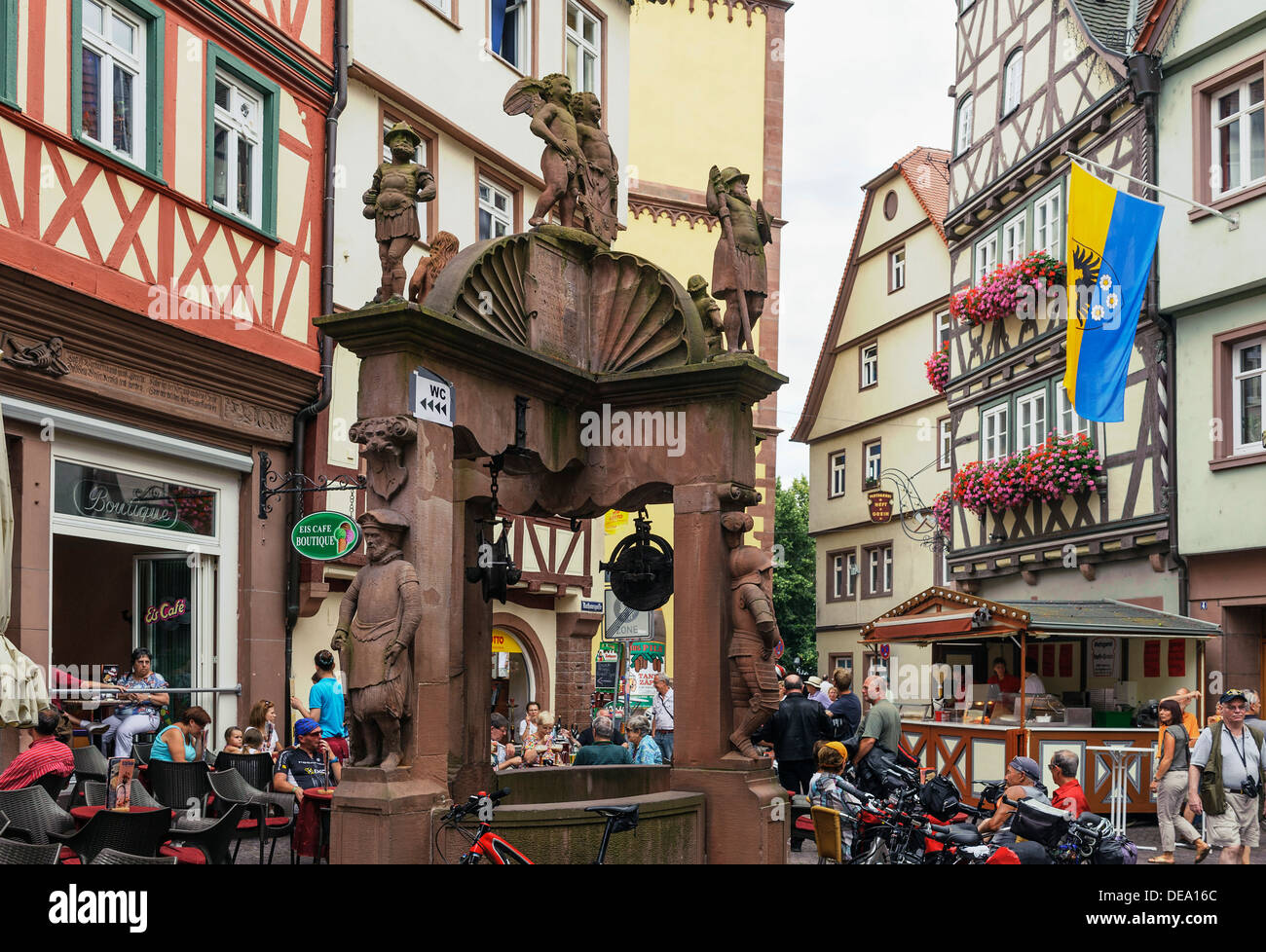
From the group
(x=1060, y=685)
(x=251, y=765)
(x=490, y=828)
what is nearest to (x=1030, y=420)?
(x=1060, y=685)

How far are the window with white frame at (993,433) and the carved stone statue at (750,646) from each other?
15770 mm

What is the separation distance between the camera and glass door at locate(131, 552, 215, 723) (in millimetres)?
14125

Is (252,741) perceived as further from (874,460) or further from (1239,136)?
(874,460)

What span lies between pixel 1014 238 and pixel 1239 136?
5.66 m

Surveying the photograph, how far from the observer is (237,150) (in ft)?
48.6

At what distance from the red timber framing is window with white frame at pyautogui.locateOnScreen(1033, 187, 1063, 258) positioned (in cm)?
1141

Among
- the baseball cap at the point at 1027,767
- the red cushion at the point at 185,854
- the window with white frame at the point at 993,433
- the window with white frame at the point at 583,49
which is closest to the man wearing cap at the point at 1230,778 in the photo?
the baseball cap at the point at 1027,767

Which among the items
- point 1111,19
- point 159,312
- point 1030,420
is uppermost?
point 1111,19

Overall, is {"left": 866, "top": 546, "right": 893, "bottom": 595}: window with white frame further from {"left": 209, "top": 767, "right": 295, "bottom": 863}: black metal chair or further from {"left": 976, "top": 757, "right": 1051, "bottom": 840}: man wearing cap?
{"left": 209, "top": 767, "right": 295, "bottom": 863}: black metal chair

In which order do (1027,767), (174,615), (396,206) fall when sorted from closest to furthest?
(396,206) < (1027,767) < (174,615)

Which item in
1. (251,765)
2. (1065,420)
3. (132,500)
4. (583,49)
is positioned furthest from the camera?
(583,49)

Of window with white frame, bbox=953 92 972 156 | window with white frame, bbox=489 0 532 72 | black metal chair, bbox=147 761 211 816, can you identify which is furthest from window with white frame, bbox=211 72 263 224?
window with white frame, bbox=953 92 972 156
